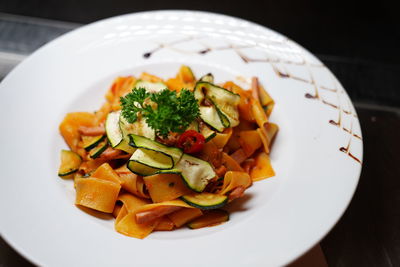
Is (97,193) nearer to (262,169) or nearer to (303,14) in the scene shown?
(262,169)

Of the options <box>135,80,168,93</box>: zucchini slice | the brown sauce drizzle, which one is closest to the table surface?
the brown sauce drizzle

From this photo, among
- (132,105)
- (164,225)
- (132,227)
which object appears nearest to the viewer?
(132,227)

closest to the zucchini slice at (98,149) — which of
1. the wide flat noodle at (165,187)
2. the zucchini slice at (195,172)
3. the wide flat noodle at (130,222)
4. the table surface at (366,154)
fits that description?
the wide flat noodle at (130,222)

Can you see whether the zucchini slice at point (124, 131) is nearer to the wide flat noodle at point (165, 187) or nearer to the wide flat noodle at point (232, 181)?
the wide flat noodle at point (165, 187)

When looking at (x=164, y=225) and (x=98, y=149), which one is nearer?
(x=164, y=225)

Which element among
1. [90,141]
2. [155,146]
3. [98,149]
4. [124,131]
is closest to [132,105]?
[124,131]

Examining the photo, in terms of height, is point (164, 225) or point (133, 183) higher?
point (133, 183)

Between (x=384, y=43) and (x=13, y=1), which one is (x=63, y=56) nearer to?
(x=13, y=1)
